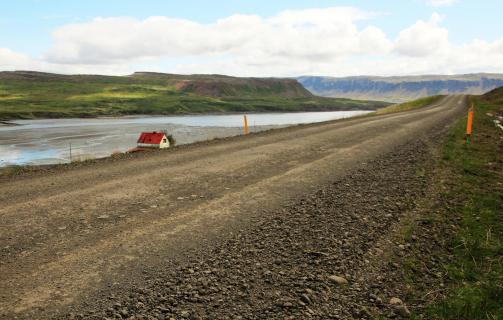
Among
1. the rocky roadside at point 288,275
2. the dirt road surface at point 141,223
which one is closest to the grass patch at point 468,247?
the rocky roadside at point 288,275

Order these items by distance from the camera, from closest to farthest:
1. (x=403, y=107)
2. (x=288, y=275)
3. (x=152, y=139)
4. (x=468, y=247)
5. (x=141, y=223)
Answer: (x=288, y=275) < (x=468, y=247) < (x=141, y=223) < (x=152, y=139) < (x=403, y=107)

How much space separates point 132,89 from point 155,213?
201752 mm

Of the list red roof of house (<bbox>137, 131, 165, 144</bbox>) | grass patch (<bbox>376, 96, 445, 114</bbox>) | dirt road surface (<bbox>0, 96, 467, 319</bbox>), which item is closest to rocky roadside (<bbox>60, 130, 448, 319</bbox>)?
dirt road surface (<bbox>0, 96, 467, 319</bbox>)

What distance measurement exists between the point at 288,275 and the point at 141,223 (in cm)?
268

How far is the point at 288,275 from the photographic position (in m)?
4.37

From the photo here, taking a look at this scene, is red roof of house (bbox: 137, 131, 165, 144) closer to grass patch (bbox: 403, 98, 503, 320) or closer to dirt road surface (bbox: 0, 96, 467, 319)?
dirt road surface (bbox: 0, 96, 467, 319)

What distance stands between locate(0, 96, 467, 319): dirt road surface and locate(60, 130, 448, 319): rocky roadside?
29 millimetres

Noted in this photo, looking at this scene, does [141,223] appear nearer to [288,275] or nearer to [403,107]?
[288,275]

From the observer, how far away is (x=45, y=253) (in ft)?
15.6

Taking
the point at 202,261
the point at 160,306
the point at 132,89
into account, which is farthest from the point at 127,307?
the point at 132,89

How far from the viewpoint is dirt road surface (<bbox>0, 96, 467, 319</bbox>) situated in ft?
12.6

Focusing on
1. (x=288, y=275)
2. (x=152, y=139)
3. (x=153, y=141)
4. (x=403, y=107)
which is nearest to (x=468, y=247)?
(x=288, y=275)

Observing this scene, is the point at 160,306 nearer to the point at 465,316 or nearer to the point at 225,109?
the point at 465,316

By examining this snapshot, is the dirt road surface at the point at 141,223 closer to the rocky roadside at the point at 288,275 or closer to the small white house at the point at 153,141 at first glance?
the rocky roadside at the point at 288,275
